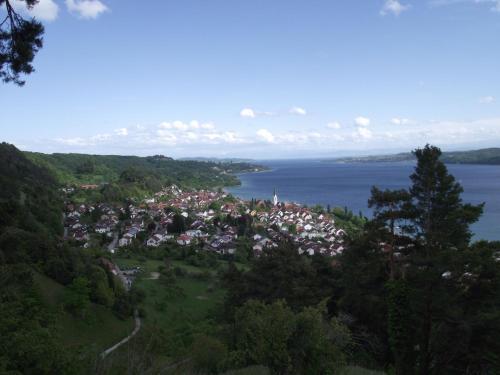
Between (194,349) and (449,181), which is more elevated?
(449,181)

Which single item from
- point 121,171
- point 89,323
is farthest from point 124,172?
point 89,323

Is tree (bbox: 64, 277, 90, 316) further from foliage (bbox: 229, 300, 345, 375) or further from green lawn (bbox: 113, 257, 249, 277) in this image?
foliage (bbox: 229, 300, 345, 375)

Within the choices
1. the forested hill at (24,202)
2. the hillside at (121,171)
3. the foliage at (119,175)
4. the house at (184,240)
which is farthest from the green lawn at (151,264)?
the hillside at (121,171)

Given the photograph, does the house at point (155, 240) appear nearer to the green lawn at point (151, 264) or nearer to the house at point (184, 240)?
the house at point (184, 240)

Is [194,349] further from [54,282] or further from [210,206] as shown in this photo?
[210,206]

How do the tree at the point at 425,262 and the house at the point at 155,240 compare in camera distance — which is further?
the house at the point at 155,240

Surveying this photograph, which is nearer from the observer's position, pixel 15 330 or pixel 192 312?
pixel 15 330

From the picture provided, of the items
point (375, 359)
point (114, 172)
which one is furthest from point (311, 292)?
point (114, 172)
